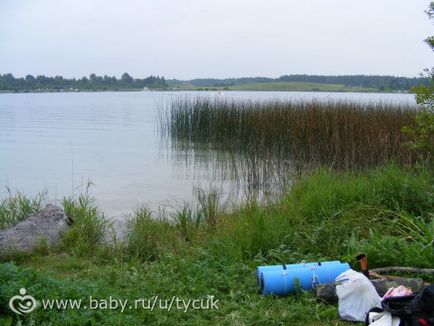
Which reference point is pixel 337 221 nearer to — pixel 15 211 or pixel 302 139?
pixel 15 211

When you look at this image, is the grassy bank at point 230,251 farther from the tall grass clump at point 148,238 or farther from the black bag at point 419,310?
the black bag at point 419,310

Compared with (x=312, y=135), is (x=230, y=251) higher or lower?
lower

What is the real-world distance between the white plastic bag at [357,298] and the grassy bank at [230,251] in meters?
0.10

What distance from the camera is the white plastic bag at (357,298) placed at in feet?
10.0

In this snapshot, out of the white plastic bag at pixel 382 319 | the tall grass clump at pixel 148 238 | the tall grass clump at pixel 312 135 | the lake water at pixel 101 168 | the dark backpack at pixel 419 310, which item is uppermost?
the tall grass clump at pixel 312 135

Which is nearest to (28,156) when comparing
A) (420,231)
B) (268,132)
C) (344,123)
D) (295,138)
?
(268,132)

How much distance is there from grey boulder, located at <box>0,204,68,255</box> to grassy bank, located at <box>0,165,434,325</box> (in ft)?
0.43

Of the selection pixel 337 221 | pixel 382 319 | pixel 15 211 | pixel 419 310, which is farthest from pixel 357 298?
pixel 15 211

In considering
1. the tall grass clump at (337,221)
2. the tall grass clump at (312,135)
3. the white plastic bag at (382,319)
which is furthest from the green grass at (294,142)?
the white plastic bag at (382,319)

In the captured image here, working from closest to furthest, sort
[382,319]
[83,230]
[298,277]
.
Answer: [382,319] < [298,277] < [83,230]

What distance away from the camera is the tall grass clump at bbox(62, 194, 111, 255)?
15.9 ft

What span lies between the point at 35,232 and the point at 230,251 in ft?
7.61

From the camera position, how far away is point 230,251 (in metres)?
4.14

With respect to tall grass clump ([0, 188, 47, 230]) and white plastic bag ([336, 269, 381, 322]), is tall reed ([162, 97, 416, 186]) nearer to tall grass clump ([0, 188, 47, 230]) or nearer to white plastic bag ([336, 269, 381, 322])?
tall grass clump ([0, 188, 47, 230])
